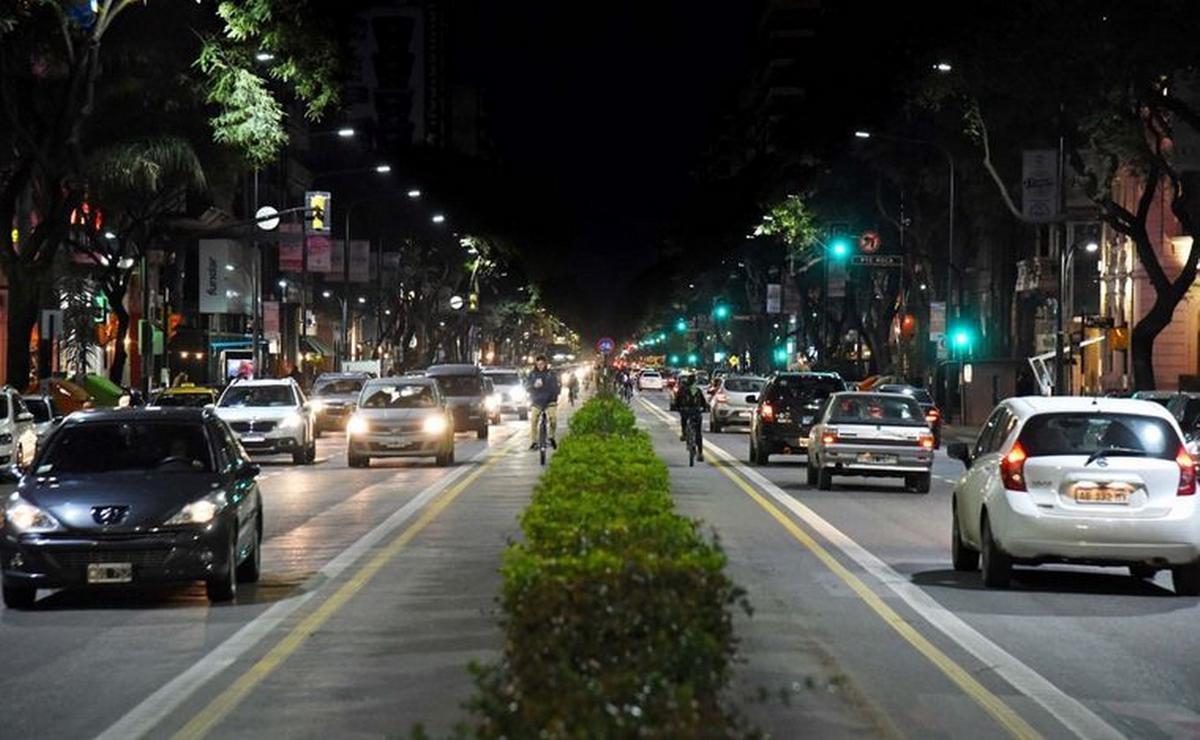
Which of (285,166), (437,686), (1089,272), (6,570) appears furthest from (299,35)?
(285,166)

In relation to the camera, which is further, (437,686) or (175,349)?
(175,349)

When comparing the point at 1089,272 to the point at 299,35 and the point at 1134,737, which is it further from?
the point at 1134,737

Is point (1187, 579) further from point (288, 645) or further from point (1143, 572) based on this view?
point (288, 645)

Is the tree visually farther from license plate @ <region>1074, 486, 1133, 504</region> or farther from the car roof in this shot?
license plate @ <region>1074, 486, 1133, 504</region>

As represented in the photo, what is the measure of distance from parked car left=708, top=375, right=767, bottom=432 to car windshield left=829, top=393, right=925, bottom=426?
24.7 metres

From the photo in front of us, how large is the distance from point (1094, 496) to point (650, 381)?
398ft

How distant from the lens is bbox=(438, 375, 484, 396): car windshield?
175 ft

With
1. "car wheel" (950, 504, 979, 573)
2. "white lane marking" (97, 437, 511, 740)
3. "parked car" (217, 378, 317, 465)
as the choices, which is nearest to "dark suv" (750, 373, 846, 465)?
"parked car" (217, 378, 317, 465)

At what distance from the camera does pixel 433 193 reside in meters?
133

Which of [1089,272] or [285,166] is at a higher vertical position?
[285,166]

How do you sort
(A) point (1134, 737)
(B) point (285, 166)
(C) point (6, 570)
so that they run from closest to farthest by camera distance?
(A) point (1134, 737) → (C) point (6, 570) → (B) point (285, 166)

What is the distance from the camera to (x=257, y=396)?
40.9 metres

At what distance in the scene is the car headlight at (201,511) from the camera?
15.5m

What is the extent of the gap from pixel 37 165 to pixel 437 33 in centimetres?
12910
